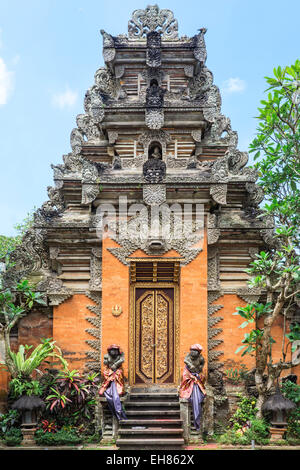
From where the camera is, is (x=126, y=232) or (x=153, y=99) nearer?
(x=126, y=232)

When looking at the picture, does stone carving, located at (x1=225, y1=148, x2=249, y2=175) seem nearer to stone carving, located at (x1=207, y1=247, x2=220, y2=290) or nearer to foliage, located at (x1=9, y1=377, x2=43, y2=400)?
stone carving, located at (x1=207, y1=247, x2=220, y2=290)

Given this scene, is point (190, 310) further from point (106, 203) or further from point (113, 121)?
point (113, 121)

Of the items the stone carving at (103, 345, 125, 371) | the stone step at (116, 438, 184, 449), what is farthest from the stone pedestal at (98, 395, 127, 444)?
the stone carving at (103, 345, 125, 371)

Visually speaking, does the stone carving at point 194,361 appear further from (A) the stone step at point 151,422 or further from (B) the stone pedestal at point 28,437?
(B) the stone pedestal at point 28,437

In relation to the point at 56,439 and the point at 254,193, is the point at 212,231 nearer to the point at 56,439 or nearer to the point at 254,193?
the point at 254,193

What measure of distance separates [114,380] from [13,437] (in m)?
2.27

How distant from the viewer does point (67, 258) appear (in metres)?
12.9

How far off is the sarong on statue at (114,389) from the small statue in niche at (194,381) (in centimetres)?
124

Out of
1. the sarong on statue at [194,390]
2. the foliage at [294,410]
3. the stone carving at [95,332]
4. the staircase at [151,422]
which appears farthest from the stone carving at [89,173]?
the foliage at [294,410]

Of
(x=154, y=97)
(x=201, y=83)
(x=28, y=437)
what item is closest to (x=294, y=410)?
(x=28, y=437)

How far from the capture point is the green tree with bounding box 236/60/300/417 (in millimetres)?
10984
